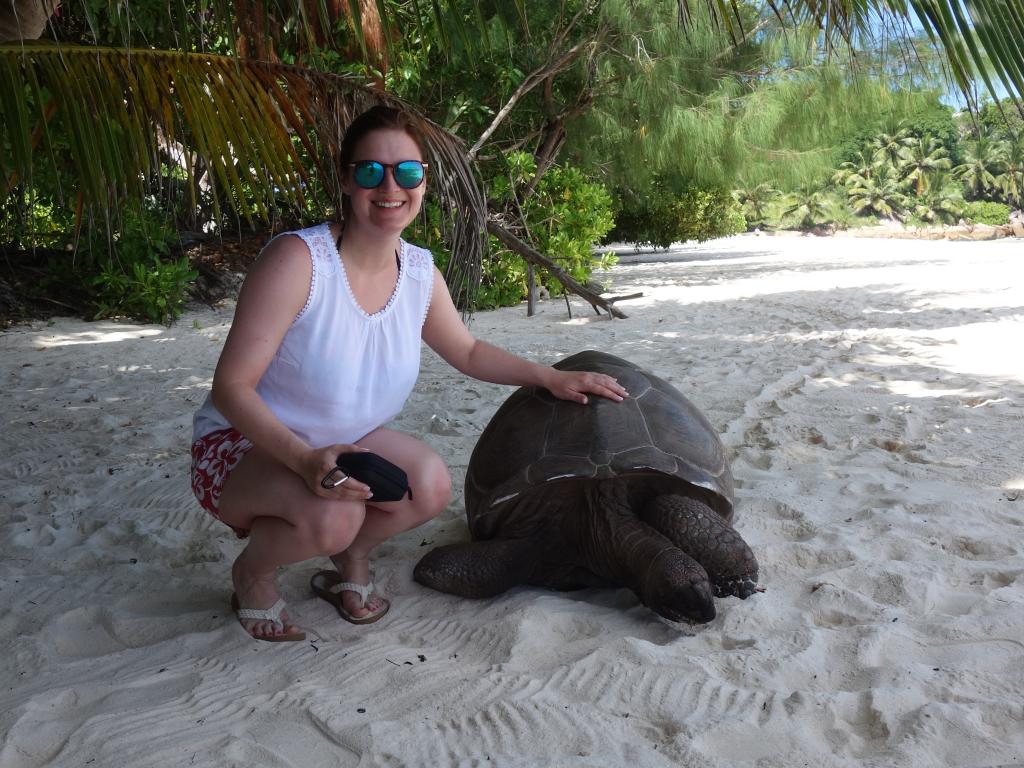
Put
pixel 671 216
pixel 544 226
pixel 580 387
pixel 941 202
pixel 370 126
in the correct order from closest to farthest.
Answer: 1. pixel 370 126
2. pixel 580 387
3. pixel 544 226
4. pixel 671 216
5. pixel 941 202

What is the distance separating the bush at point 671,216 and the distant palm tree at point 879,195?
3202 centimetres

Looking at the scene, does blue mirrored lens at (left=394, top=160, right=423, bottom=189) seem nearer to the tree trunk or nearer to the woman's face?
the woman's face

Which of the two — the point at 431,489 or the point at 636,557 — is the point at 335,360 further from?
the point at 636,557

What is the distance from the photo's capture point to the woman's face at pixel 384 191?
1.98 metres

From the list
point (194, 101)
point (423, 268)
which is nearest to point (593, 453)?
point (423, 268)

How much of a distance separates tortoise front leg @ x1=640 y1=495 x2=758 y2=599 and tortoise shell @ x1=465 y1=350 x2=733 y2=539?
122 mm

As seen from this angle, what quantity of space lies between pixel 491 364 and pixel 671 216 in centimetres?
1704

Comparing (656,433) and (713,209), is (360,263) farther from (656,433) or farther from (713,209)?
(713,209)

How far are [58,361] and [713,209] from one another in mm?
17119

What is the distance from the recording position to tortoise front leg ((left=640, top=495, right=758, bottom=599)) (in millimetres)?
2160

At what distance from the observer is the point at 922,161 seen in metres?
49.7

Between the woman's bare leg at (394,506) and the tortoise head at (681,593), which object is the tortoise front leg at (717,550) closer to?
the tortoise head at (681,593)

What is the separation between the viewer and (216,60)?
3098 mm

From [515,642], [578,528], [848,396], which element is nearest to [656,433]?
[578,528]
